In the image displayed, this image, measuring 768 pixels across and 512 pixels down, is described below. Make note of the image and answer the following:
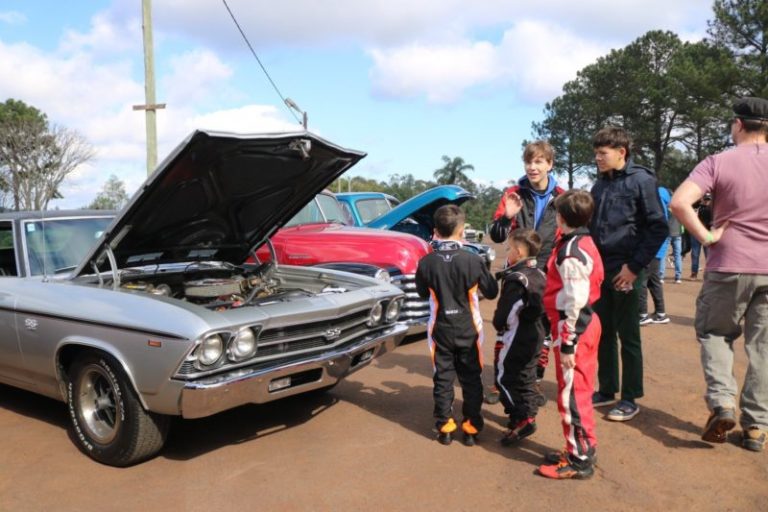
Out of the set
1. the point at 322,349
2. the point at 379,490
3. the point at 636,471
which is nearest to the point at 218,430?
the point at 322,349

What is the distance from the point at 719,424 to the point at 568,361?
43.8 inches

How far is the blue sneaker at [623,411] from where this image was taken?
4.33 m

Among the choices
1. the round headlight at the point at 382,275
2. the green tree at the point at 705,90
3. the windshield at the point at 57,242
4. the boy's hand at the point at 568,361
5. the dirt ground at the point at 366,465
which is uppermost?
the green tree at the point at 705,90

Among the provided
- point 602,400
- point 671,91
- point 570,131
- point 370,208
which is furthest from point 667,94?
point 602,400

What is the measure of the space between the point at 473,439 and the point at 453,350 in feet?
1.87

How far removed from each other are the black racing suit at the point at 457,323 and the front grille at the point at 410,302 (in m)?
2.73

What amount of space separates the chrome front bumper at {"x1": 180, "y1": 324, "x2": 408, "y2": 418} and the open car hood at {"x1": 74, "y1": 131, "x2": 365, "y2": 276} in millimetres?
1274

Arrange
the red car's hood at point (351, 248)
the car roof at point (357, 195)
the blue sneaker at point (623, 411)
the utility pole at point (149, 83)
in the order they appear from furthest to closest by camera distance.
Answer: the utility pole at point (149, 83) < the car roof at point (357, 195) < the red car's hood at point (351, 248) < the blue sneaker at point (623, 411)

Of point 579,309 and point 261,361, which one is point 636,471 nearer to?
point 579,309

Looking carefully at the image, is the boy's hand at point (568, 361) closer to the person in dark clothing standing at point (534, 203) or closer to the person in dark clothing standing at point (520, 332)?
the person in dark clothing standing at point (520, 332)

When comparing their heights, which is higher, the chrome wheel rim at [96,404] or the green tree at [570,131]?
the green tree at [570,131]

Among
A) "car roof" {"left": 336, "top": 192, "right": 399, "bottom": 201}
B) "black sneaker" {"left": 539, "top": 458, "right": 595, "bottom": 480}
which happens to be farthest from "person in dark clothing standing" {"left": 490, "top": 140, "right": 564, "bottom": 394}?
"car roof" {"left": 336, "top": 192, "right": 399, "bottom": 201}

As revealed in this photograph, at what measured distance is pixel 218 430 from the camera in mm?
4340

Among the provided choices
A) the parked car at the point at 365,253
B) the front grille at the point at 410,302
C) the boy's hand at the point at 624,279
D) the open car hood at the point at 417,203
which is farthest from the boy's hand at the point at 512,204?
the open car hood at the point at 417,203
